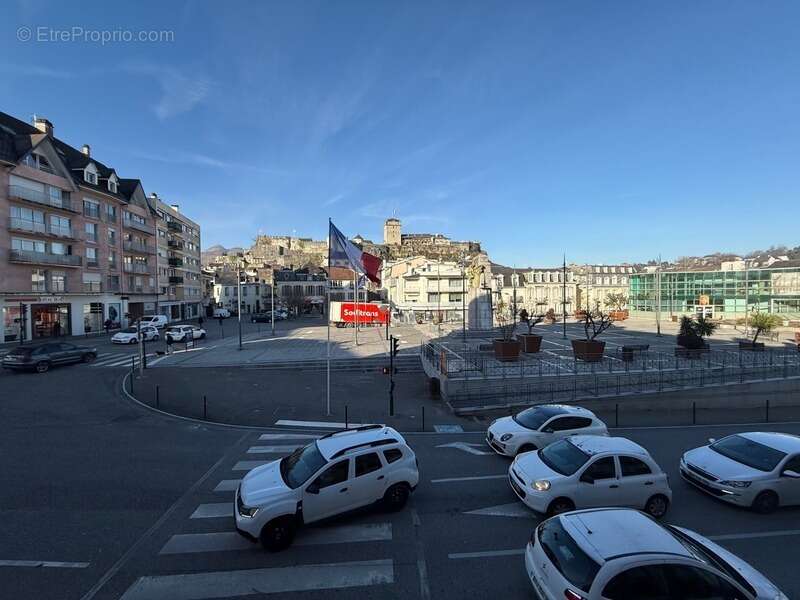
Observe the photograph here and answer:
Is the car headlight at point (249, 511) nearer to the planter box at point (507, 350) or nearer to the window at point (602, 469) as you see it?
the window at point (602, 469)

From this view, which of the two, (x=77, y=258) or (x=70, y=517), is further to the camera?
(x=77, y=258)

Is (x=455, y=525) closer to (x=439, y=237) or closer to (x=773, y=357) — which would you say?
(x=773, y=357)

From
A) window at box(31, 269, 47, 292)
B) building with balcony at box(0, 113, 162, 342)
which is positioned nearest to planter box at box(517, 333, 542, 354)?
building with balcony at box(0, 113, 162, 342)

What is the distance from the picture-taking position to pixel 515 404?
722 inches

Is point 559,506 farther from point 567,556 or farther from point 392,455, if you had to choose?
point 392,455

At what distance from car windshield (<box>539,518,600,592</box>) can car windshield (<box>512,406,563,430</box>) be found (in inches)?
231

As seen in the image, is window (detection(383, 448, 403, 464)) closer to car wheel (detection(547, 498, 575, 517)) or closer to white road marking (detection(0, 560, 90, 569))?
car wheel (detection(547, 498, 575, 517))

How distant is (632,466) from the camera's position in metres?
7.91

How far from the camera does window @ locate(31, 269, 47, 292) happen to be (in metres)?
36.7

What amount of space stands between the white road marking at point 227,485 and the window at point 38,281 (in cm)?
4022

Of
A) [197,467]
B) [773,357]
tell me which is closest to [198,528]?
[197,467]

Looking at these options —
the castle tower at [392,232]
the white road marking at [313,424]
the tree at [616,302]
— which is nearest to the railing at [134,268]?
the white road marking at [313,424]

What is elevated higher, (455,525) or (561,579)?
(561,579)

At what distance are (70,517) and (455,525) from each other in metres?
7.28
